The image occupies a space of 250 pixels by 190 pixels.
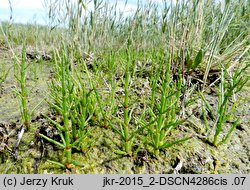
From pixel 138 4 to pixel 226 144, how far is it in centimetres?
108

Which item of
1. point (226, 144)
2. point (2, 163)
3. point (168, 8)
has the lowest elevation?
point (2, 163)

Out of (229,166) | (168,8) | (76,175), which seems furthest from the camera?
(168,8)

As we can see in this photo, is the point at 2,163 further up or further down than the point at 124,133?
further down

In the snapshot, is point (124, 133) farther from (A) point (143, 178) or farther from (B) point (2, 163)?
(B) point (2, 163)

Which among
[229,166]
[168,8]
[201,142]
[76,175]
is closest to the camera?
[76,175]

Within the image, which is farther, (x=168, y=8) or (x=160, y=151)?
(x=168, y=8)

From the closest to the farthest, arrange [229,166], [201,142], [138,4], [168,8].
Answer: [229,166]
[201,142]
[168,8]
[138,4]

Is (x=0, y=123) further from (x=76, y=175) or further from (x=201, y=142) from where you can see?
(x=201, y=142)

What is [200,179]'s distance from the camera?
2.70 ft

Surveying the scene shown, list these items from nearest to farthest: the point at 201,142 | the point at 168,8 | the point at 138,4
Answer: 1. the point at 201,142
2. the point at 168,8
3. the point at 138,4

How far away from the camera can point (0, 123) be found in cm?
107

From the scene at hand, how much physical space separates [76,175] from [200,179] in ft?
1.35

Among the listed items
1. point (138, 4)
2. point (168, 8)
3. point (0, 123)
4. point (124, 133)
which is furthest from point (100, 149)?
point (138, 4)

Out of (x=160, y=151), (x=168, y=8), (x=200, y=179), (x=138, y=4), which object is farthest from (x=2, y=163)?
(x=138, y=4)
